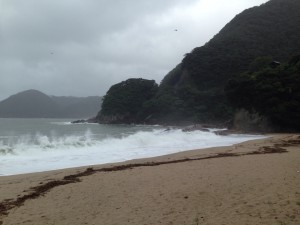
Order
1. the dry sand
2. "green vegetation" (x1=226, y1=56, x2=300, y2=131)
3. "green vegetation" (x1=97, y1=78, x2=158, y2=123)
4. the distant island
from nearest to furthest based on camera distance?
the dry sand, "green vegetation" (x1=226, y1=56, x2=300, y2=131), the distant island, "green vegetation" (x1=97, y1=78, x2=158, y2=123)

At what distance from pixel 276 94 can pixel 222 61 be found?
50.7 metres

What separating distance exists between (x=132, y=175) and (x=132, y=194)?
281 cm

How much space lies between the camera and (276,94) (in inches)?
1624

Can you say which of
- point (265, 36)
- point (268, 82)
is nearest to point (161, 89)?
point (265, 36)

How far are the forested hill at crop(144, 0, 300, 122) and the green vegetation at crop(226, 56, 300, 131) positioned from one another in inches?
1267

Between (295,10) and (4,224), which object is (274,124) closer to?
(4,224)

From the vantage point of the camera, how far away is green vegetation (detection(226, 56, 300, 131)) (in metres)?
39.9

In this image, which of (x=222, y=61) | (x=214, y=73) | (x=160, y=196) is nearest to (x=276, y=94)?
(x=160, y=196)

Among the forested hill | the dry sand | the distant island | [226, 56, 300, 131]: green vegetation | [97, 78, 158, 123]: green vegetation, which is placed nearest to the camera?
the dry sand

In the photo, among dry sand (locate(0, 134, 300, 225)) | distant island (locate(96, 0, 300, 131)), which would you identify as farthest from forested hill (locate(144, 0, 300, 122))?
dry sand (locate(0, 134, 300, 225))

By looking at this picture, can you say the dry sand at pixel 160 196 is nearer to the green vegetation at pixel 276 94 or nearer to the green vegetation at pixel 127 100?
the green vegetation at pixel 276 94

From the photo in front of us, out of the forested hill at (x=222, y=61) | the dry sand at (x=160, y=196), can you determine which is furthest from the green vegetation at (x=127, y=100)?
the dry sand at (x=160, y=196)

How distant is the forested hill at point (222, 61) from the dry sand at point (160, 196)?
223 feet

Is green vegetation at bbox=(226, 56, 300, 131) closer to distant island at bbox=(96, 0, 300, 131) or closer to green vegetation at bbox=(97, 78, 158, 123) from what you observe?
distant island at bbox=(96, 0, 300, 131)
